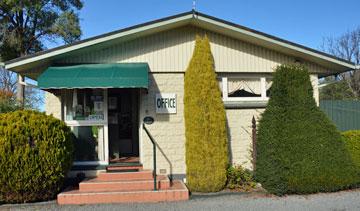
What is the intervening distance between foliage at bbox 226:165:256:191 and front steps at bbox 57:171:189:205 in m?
1.29

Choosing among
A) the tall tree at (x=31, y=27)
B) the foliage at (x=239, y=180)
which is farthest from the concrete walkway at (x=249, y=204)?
the tall tree at (x=31, y=27)

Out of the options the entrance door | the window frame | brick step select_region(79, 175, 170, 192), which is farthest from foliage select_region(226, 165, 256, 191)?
the window frame

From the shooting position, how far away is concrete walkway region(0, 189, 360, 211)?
6750 millimetres

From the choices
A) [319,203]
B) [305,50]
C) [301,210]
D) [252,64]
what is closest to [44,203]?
[301,210]

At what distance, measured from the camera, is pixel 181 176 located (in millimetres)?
9039

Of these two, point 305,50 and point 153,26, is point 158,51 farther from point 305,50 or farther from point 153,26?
point 305,50

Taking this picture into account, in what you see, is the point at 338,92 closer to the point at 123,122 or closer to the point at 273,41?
the point at 273,41

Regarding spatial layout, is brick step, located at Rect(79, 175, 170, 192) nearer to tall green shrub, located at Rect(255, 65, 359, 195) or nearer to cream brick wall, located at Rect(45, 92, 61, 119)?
cream brick wall, located at Rect(45, 92, 61, 119)

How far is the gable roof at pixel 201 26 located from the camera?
8305 millimetres

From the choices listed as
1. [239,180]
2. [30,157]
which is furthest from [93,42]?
[239,180]

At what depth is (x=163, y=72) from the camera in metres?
9.17

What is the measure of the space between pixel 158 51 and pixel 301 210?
5.28 m

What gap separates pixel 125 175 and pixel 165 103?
2173 mm

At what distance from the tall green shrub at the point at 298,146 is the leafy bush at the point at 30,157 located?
4697mm
